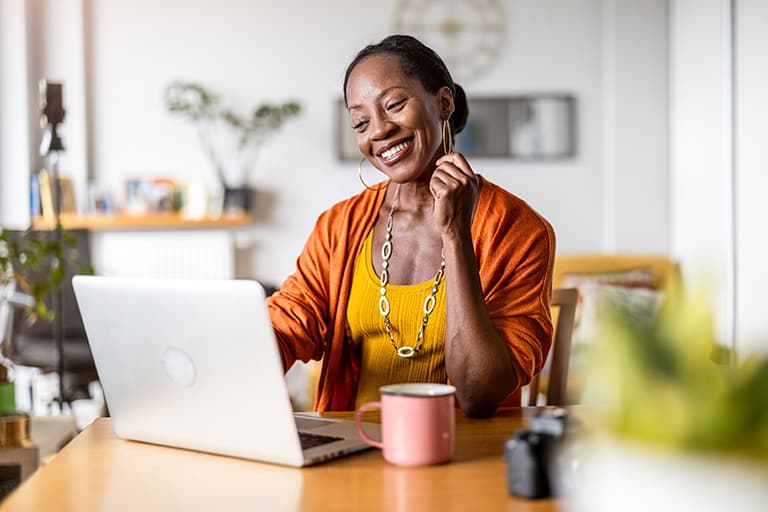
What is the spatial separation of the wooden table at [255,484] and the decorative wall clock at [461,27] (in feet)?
13.8

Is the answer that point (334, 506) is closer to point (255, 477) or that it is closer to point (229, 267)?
point (255, 477)

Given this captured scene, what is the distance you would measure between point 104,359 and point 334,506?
44 centimetres

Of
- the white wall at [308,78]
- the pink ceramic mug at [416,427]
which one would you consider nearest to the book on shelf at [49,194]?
the white wall at [308,78]

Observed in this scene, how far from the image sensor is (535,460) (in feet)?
3.00

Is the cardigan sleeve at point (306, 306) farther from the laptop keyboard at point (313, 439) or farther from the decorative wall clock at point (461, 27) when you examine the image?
the decorative wall clock at point (461, 27)

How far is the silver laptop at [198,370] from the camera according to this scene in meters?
1.02

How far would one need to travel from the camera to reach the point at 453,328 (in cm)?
143

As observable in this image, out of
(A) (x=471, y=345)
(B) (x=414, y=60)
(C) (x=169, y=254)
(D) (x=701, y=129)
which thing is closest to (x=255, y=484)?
(A) (x=471, y=345)

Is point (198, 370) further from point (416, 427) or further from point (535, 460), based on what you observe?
point (535, 460)

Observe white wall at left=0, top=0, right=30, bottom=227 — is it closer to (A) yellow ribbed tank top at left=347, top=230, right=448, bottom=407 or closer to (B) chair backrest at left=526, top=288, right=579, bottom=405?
(A) yellow ribbed tank top at left=347, top=230, right=448, bottom=407

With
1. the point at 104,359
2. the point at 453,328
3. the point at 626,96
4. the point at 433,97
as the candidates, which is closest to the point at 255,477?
the point at 104,359

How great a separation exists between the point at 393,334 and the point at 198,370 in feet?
2.05

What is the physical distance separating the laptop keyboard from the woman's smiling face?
67 centimetres

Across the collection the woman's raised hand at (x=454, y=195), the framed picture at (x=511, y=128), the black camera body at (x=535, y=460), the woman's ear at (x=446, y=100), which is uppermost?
the framed picture at (x=511, y=128)
